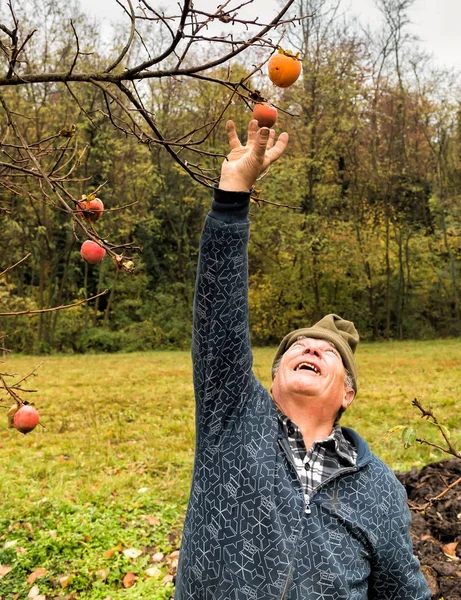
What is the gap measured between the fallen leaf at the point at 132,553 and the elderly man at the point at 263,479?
1923 mm

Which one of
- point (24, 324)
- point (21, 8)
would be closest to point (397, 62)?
point (21, 8)

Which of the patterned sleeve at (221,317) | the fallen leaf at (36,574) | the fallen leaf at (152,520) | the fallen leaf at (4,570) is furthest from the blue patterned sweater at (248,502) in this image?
the fallen leaf at (152,520)

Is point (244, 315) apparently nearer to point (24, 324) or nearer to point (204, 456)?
point (204, 456)

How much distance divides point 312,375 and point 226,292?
0.38 metres

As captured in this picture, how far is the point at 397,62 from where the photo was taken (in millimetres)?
17891

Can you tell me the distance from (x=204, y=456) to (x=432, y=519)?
2329 mm

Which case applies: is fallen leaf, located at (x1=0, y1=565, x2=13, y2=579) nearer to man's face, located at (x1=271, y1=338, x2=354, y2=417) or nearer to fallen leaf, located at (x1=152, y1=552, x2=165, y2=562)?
fallen leaf, located at (x1=152, y1=552, x2=165, y2=562)

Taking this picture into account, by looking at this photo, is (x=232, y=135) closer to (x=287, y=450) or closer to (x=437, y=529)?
(x=287, y=450)

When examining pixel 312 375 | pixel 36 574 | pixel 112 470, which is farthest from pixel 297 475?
pixel 112 470

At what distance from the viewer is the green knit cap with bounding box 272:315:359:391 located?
1688 mm

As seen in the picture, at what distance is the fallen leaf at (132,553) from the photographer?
317cm

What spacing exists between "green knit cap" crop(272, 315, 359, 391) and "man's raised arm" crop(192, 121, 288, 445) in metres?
0.33

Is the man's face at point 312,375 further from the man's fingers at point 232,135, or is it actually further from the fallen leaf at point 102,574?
the fallen leaf at point 102,574

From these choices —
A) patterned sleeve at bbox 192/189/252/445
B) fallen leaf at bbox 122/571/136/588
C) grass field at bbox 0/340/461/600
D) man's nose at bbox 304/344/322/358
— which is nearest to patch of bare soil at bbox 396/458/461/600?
grass field at bbox 0/340/461/600
